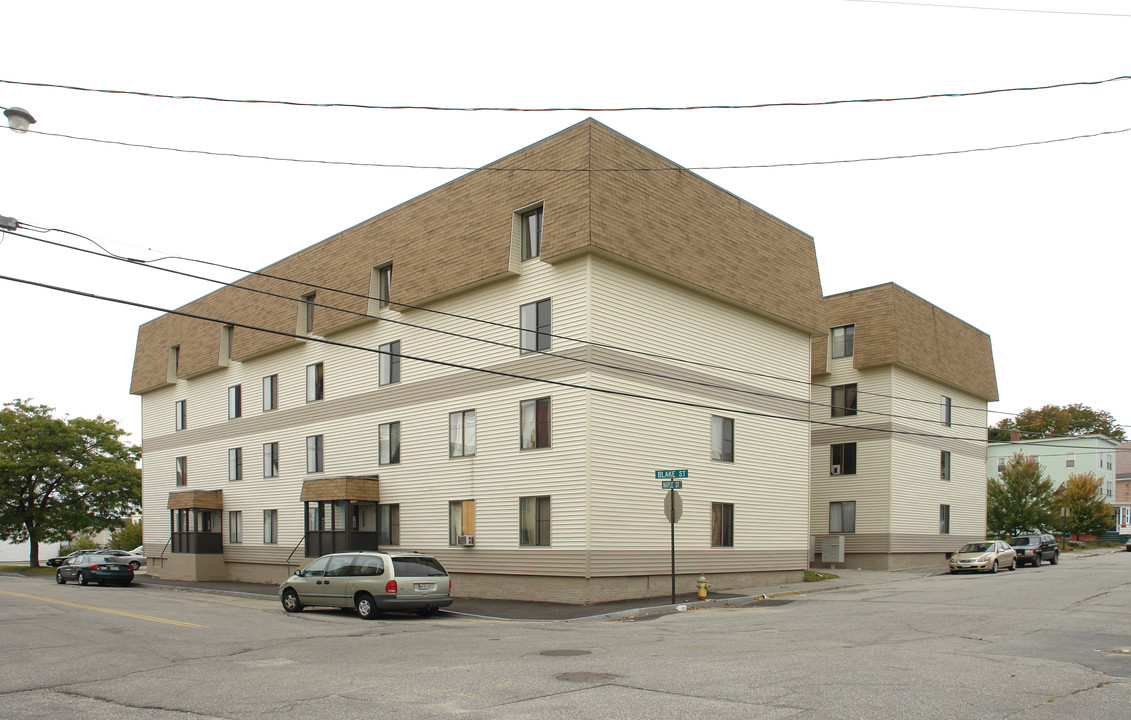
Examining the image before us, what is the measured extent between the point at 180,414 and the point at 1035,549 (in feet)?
131

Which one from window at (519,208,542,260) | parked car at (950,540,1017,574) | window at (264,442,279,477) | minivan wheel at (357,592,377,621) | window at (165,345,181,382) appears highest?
window at (519,208,542,260)

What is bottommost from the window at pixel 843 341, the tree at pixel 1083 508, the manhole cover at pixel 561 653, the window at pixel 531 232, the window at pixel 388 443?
the tree at pixel 1083 508

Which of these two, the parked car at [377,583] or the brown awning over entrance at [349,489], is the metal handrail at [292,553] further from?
the parked car at [377,583]

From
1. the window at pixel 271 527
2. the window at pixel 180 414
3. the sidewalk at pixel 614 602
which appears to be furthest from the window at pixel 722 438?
the window at pixel 180 414

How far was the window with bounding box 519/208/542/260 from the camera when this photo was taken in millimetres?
25375

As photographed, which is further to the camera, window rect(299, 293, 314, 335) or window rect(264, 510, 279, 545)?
window rect(264, 510, 279, 545)

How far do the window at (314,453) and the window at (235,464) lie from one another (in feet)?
20.1

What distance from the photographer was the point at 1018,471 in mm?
54469

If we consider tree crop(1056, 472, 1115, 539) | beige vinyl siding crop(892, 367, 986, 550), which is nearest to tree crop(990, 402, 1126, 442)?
tree crop(1056, 472, 1115, 539)

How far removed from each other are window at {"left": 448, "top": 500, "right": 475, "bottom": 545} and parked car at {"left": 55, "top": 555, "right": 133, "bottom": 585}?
59.6 ft

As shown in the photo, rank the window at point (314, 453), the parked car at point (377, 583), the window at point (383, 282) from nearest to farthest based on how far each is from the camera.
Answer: the parked car at point (377, 583), the window at point (383, 282), the window at point (314, 453)

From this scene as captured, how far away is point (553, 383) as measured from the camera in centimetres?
2195

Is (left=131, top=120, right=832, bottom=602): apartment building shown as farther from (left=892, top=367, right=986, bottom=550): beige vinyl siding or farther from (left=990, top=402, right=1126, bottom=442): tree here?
(left=990, top=402, right=1126, bottom=442): tree

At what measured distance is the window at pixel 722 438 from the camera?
27.6 metres
